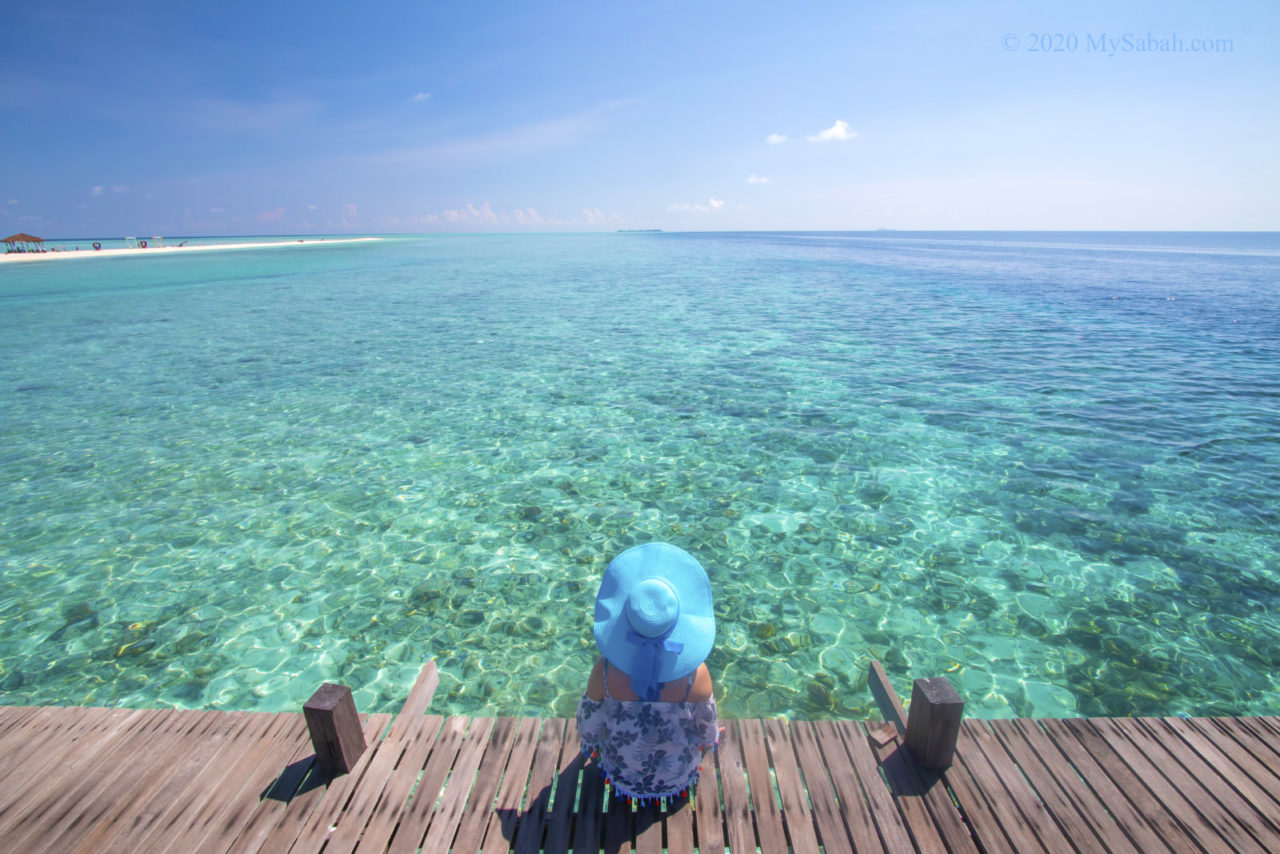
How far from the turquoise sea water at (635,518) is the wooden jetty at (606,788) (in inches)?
60.1

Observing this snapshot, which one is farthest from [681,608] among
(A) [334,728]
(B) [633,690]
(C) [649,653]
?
(A) [334,728]

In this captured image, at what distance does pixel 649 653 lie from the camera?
122 inches

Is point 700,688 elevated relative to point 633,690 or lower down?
lower down

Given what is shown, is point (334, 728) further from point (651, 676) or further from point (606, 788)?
point (651, 676)

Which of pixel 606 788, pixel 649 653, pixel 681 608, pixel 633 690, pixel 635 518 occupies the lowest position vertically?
pixel 635 518

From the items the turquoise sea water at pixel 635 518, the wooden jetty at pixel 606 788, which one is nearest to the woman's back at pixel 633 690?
the wooden jetty at pixel 606 788

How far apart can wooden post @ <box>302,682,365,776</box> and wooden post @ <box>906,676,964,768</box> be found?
3734 mm

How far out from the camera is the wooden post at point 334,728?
12.2 ft

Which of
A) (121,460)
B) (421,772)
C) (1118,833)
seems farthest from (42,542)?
(1118,833)

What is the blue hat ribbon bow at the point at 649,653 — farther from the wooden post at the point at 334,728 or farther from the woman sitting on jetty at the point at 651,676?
the wooden post at the point at 334,728

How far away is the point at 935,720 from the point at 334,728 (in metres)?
3.89

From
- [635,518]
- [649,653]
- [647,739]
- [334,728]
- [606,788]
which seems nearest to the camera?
[649,653]

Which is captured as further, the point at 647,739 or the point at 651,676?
the point at 647,739

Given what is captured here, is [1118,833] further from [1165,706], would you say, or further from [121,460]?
[121,460]
